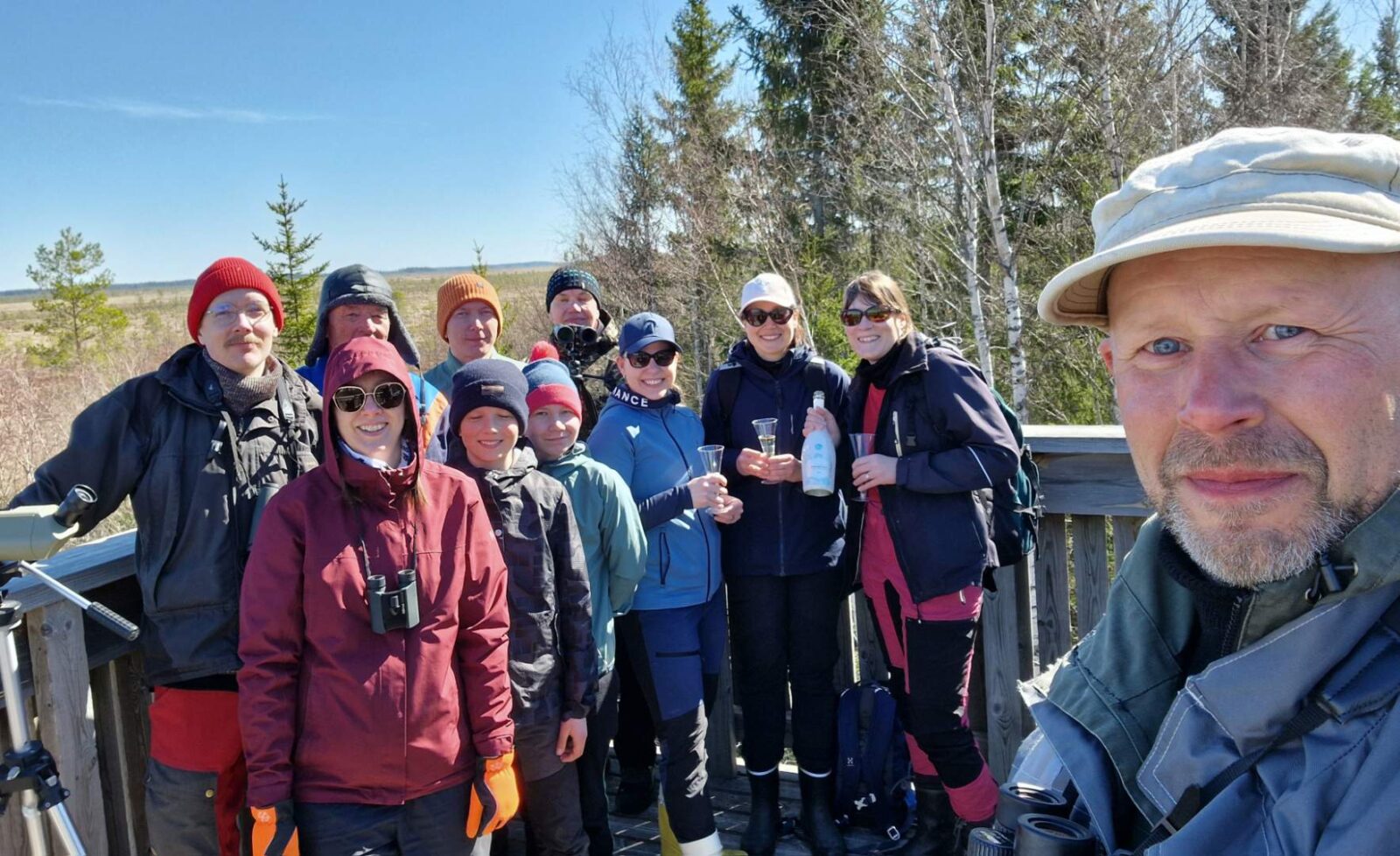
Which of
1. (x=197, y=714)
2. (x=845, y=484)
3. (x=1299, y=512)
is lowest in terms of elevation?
(x=197, y=714)

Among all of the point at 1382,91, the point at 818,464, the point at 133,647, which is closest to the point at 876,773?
the point at 818,464

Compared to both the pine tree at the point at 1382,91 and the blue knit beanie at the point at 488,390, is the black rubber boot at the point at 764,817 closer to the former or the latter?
the blue knit beanie at the point at 488,390

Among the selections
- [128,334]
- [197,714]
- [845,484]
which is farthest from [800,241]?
[128,334]

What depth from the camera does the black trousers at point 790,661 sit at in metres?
3.80

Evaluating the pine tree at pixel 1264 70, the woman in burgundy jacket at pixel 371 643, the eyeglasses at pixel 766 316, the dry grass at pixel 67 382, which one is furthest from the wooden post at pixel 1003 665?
the pine tree at pixel 1264 70

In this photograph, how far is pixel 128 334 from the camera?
44.2 metres

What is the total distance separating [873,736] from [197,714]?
2.52 m

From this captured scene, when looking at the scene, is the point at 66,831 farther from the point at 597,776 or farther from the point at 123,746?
the point at 597,776

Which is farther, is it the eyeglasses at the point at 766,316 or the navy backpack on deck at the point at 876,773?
the eyeglasses at the point at 766,316

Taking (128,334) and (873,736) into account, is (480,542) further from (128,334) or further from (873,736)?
(128,334)

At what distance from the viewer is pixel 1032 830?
1319 mm

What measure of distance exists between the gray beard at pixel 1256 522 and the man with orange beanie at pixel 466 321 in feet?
11.6

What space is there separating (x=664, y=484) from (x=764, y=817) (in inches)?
56.4


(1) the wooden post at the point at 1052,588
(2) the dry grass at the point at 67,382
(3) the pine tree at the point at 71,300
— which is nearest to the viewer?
(1) the wooden post at the point at 1052,588
